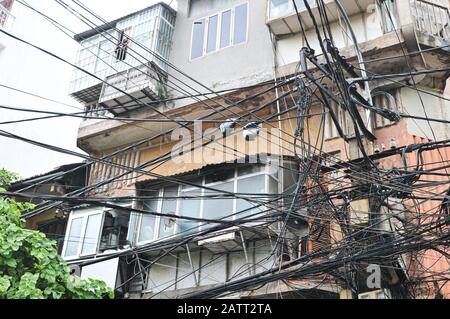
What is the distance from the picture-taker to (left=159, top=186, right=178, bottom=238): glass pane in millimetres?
10828

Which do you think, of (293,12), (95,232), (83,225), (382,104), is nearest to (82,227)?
(83,225)

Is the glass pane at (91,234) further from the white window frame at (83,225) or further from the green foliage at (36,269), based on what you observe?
the green foliage at (36,269)

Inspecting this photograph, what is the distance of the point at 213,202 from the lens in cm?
1052

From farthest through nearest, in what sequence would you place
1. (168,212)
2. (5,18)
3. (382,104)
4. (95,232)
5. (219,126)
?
(5,18) → (95,232) → (168,212) → (382,104) → (219,126)

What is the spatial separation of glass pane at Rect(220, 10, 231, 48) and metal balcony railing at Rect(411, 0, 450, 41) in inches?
156

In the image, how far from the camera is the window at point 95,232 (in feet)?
37.2

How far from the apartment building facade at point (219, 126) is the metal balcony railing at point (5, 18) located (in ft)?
26.8

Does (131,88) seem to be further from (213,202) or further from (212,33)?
(213,202)

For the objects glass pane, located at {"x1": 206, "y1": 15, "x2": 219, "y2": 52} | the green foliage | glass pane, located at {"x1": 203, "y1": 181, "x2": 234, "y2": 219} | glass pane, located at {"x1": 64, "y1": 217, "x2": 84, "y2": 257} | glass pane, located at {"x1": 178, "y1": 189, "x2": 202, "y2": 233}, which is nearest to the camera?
the green foliage

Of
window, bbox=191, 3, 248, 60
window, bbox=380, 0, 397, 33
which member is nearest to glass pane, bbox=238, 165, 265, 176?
window, bbox=191, 3, 248, 60

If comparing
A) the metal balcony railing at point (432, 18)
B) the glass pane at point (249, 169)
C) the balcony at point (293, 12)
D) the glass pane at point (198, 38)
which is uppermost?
the glass pane at point (198, 38)

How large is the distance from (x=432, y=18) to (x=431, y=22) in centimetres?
12

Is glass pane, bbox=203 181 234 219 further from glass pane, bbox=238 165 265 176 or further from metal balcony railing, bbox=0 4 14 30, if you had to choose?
metal balcony railing, bbox=0 4 14 30

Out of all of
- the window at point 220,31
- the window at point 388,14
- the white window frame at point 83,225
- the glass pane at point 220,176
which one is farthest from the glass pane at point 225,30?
the white window frame at point 83,225
